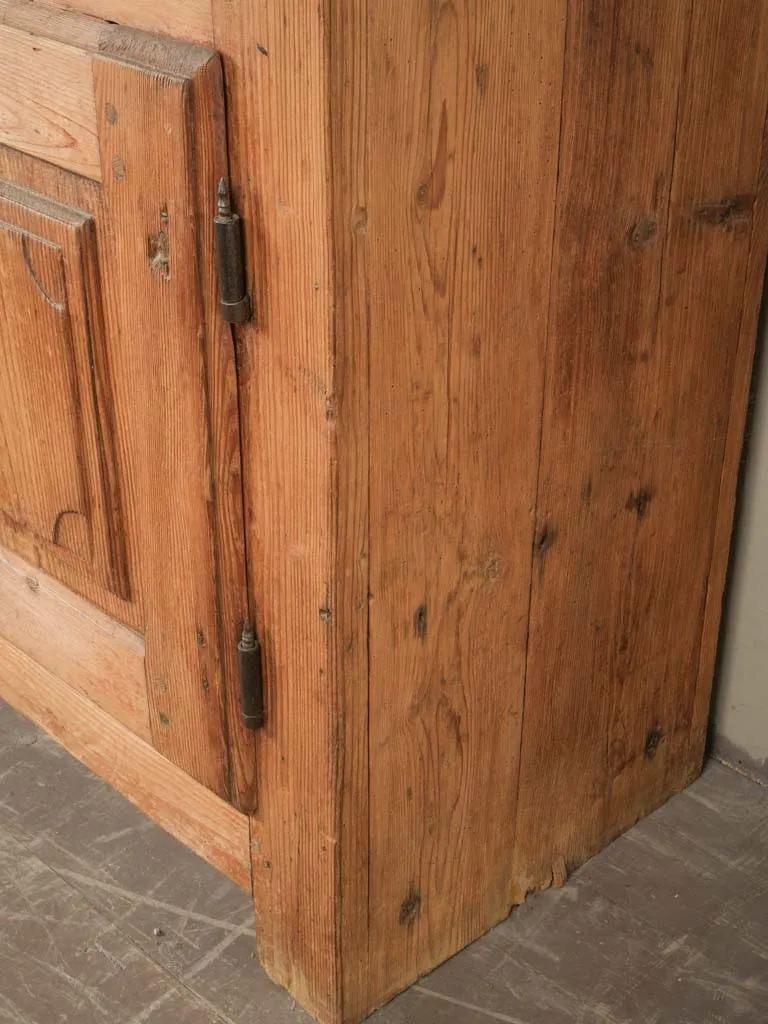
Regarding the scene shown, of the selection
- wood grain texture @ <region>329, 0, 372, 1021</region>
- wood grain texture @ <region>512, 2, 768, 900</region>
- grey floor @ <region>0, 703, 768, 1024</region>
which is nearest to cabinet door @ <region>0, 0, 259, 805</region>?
wood grain texture @ <region>329, 0, 372, 1021</region>

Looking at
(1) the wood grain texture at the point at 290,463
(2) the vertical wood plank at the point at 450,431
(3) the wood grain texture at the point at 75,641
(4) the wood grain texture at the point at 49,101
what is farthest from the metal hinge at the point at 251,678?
(4) the wood grain texture at the point at 49,101

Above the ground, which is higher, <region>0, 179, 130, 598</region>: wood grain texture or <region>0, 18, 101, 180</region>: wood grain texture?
<region>0, 18, 101, 180</region>: wood grain texture

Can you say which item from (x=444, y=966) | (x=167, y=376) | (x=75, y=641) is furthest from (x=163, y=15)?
(x=444, y=966)

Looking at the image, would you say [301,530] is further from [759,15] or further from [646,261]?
[759,15]

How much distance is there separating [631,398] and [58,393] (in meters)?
0.70

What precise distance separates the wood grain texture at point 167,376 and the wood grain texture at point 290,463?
0.19 feet

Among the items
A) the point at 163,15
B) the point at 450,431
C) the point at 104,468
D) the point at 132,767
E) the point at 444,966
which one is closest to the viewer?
the point at 163,15

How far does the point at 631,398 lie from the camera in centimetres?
165

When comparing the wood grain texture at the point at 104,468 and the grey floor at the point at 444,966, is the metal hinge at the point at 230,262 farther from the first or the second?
the grey floor at the point at 444,966

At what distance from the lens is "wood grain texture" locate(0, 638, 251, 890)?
1791 mm

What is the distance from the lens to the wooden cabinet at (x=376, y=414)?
128 cm

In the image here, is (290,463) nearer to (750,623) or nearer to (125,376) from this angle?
(125,376)

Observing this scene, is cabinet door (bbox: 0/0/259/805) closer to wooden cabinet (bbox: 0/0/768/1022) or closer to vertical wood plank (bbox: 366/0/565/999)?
wooden cabinet (bbox: 0/0/768/1022)

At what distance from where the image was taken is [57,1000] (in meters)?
1.71
